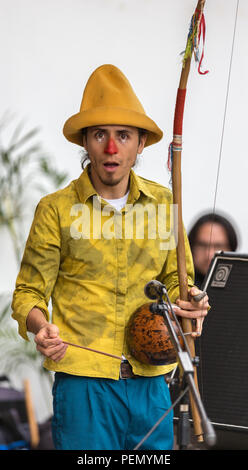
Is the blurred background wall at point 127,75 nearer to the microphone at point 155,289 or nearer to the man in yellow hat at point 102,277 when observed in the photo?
the man in yellow hat at point 102,277

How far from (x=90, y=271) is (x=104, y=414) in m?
0.27

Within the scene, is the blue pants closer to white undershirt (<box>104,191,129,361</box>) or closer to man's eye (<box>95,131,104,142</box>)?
white undershirt (<box>104,191,129,361</box>)

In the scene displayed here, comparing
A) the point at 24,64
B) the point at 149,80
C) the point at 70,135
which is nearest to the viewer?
the point at 70,135

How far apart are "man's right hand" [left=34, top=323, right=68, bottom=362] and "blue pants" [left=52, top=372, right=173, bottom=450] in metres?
0.14

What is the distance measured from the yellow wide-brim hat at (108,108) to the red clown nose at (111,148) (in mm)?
36

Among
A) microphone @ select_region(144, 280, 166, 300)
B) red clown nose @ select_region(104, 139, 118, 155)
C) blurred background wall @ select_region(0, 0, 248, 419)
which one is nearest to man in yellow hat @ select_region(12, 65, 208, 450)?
red clown nose @ select_region(104, 139, 118, 155)

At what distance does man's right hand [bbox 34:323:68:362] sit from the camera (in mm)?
1327

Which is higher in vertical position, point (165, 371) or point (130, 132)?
point (130, 132)

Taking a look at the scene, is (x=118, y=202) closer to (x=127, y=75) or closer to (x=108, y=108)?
(x=108, y=108)

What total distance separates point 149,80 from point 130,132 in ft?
6.02
